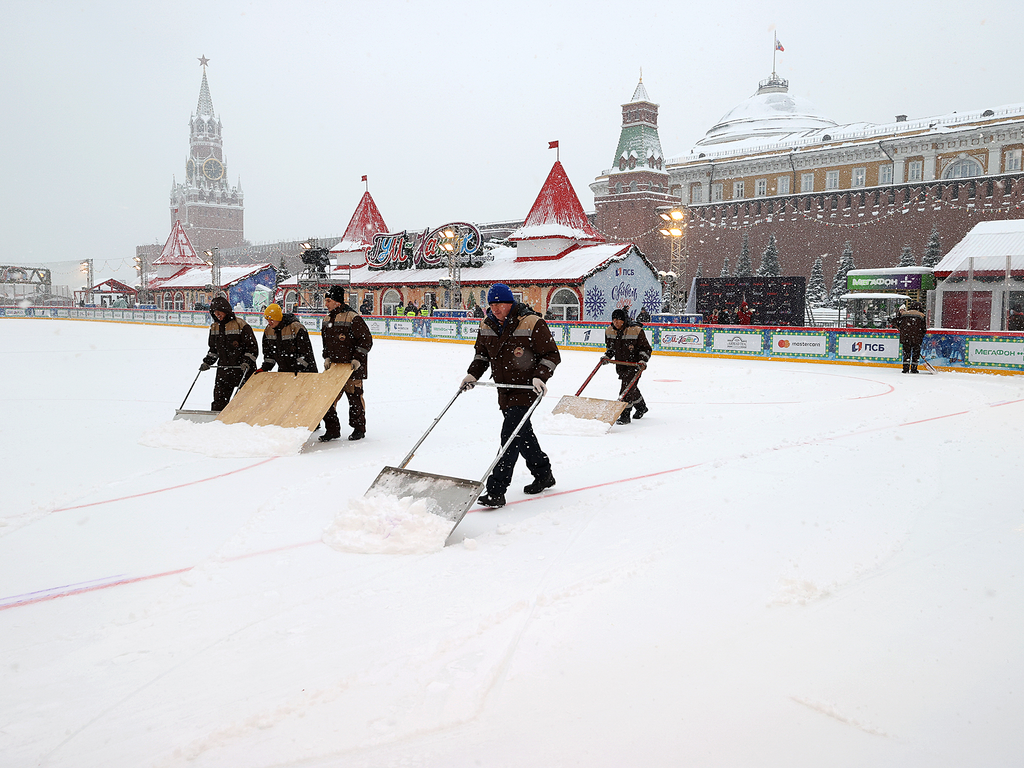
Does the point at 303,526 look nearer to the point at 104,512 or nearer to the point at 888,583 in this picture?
the point at 104,512

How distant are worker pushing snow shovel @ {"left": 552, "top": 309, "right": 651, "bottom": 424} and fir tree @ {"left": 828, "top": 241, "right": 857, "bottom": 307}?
130 ft

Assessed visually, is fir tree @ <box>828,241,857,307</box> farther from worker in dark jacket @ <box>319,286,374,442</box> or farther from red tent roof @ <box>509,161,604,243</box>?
worker in dark jacket @ <box>319,286,374,442</box>

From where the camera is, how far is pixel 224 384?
25.7 feet

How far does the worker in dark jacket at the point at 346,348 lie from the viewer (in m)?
7.15

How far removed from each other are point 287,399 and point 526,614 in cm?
451

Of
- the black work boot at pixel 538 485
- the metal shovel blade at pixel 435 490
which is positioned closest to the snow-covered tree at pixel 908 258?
the black work boot at pixel 538 485

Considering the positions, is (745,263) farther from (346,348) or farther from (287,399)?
(287,399)

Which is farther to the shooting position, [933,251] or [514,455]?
[933,251]

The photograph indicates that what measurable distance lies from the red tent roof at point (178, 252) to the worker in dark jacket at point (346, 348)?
46907mm

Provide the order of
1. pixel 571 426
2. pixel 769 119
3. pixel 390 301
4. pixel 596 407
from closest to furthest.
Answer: pixel 571 426, pixel 596 407, pixel 390 301, pixel 769 119

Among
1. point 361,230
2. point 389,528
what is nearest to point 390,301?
point 361,230

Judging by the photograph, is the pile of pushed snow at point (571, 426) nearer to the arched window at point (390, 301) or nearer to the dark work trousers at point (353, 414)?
the dark work trousers at point (353, 414)

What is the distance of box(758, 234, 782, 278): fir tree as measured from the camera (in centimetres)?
4784

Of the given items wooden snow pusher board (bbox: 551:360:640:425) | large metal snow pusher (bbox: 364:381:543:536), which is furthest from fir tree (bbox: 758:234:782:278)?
large metal snow pusher (bbox: 364:381:543:536)
